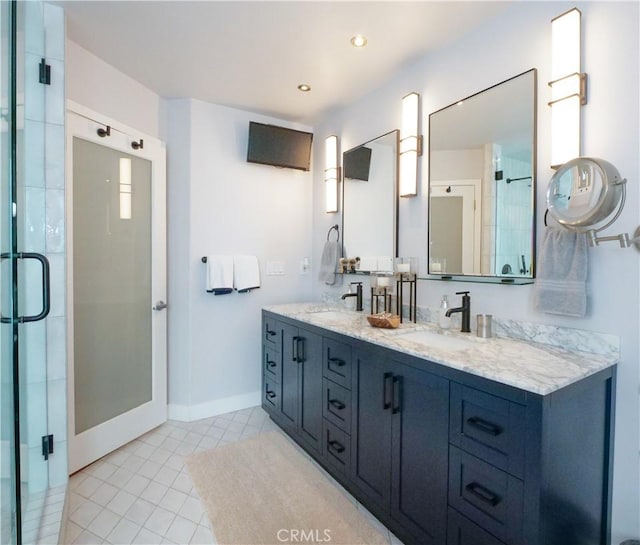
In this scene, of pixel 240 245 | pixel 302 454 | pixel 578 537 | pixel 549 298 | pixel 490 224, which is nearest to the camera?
pixel 578 537

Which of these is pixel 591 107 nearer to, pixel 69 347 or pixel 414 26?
pixel 414 26

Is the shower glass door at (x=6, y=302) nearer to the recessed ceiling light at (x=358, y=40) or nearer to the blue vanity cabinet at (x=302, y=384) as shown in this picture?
the blue vanity cabinet at (x=302, y=384)

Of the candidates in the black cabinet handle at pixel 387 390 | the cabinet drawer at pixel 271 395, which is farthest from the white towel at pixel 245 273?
the black cabinet handle at pixel 387 390

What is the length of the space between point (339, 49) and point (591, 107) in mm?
1327

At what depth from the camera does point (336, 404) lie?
6.50 ft

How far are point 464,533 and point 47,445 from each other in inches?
76.3

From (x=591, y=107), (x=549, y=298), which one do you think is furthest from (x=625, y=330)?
(x=591, y=107)

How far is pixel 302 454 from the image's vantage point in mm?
2332

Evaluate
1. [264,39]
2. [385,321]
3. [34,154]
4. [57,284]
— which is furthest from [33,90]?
[385,321]

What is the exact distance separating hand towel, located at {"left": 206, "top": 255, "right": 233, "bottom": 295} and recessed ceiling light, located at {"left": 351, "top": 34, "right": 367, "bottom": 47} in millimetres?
1717

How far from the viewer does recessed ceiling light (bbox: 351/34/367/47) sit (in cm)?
195

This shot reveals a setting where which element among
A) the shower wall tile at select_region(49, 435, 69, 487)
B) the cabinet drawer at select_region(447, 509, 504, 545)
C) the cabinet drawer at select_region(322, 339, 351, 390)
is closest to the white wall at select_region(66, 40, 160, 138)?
the shower wall tile at select_region(49, 435, 69, 487)

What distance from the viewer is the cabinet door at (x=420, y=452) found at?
1372 mm

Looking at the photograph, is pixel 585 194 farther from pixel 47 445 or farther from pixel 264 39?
pixel 47 445
